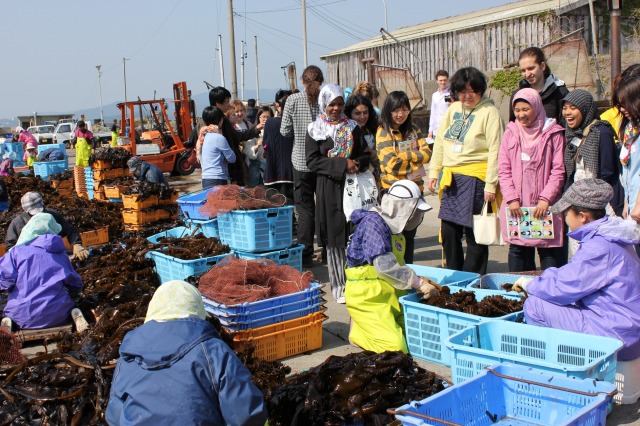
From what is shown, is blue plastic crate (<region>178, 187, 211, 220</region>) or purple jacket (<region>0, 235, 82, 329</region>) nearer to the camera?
purple jacket (<region>0, 235, 82, 329</region>)

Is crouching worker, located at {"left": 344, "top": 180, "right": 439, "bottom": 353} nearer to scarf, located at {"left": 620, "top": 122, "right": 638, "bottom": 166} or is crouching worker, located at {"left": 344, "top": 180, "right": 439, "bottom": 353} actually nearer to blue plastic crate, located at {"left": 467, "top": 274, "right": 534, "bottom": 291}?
blue plastic crate, located at {"left": 467, "top": 274, "right": 534, "bottom": 291}

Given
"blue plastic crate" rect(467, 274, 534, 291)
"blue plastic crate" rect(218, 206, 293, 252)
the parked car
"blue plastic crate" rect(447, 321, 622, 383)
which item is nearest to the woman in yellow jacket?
"blue plastic crate" rect(218, 206, 293, 252)

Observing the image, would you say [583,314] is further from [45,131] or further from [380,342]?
[45,131]

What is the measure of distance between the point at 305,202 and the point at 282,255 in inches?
36.7

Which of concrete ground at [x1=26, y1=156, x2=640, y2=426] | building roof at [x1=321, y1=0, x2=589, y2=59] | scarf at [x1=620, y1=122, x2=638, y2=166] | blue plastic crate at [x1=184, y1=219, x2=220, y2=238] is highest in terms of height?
building roof at [x1=321, y1=0, x2=589, y2=59]

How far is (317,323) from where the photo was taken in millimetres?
5594

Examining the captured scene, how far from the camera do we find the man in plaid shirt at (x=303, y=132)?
761cm

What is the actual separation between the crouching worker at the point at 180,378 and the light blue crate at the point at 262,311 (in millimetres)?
2132

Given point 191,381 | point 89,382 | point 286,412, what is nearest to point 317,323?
point 286,412

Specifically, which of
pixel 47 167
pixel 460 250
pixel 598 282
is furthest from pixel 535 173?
pixel 47 167

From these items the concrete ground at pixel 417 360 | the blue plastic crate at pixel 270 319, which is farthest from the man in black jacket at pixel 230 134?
the blue plastic crate at pixel 270 319

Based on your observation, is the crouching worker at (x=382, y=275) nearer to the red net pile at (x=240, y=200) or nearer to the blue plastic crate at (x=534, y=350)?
the blue plastic crate at (x=534, y=350)

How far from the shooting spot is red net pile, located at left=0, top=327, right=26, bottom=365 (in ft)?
16.8

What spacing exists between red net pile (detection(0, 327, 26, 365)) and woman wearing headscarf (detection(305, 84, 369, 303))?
2.98 m
